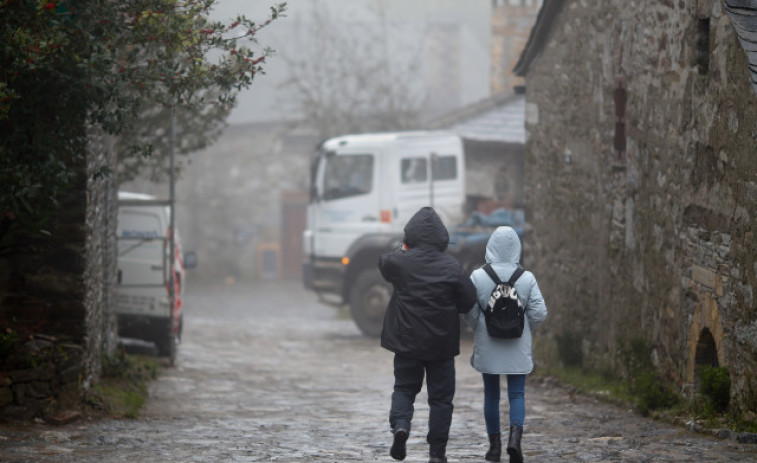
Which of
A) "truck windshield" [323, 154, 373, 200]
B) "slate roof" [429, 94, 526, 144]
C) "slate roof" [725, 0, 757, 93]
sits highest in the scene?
"slate roof" [429, 94, 526, 144]

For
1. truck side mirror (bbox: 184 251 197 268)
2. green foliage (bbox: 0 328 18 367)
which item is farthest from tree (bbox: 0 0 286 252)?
truck side mirror (bbox: 184 251 197 268)

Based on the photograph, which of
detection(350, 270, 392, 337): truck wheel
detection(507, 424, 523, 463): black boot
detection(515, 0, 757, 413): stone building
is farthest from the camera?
detection(350, 270, 392, 337): truck wheel

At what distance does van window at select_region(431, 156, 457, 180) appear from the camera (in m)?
17.8

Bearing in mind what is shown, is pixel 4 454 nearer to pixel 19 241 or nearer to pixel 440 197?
pixel 19 241

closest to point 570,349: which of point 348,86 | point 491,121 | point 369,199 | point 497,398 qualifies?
point 497,398

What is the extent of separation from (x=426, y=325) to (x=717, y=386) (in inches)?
83.2

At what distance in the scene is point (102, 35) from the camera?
7.42m

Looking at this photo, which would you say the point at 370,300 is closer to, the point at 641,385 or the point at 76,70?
the point at 641,385

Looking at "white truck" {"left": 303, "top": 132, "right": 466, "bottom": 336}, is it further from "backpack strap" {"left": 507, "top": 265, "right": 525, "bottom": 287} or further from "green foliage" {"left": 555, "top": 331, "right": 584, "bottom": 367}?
"backpack strap" {"left": 507, "top": 265, "right": 525, "bottom": 287}

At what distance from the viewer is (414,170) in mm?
17656

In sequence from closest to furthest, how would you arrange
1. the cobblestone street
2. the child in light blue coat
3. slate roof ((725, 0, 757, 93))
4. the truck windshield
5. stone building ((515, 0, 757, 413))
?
slate roof ((725, 0, 757, 93))
the child in light blue coat
the cobblestone street
stone building ((515, 0, 757, 413))
the truck windshield

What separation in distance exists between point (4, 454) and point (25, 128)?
2.20 meters

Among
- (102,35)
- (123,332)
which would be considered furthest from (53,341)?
(123,332)

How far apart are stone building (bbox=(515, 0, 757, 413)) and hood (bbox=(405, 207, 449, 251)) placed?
1.93 m
